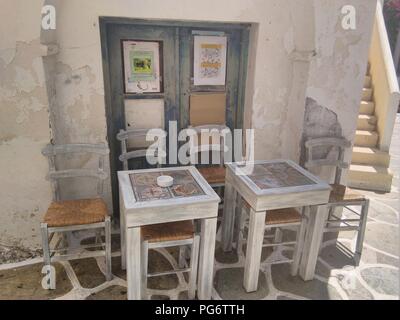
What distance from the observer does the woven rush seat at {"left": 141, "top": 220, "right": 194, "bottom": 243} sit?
3.10 m

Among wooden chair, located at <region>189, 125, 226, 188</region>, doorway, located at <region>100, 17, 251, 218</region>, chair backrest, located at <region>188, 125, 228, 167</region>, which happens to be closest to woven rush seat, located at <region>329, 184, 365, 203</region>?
wooden chair, located at <region>189, 125, 226, 188</region>

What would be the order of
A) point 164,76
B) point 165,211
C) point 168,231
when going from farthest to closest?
point 164,76
point 168,231
point 165,211

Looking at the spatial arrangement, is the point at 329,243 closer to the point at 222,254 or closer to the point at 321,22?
the point at 222,254

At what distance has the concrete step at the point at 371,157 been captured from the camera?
20.3 feet

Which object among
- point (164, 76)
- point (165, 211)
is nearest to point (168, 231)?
point (165, 211)

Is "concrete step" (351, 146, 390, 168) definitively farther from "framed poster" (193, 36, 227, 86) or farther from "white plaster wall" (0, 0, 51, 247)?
"white plaster wall" (0, 0, 51, 247)

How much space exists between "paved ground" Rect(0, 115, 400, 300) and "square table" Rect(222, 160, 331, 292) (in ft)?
0.66

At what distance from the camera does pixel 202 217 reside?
123 inches

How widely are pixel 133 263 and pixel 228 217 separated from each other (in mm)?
1428

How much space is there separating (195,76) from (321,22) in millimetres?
1643

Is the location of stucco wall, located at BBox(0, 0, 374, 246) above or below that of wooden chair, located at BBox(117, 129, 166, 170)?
above

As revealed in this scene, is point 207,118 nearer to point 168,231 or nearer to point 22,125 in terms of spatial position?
point 168,231

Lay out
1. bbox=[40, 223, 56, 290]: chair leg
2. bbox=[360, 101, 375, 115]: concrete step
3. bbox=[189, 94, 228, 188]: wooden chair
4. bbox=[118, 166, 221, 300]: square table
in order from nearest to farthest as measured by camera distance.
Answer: bbox=[118, 166, 221, 300]: square table
bbox=[40, 223, 56, 290]: chair leg
bbox=[189, 94, 228, 188]: wooden chair
bbox=[360, 101, 375, 115]: concrete step

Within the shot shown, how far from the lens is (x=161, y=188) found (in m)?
3.30
